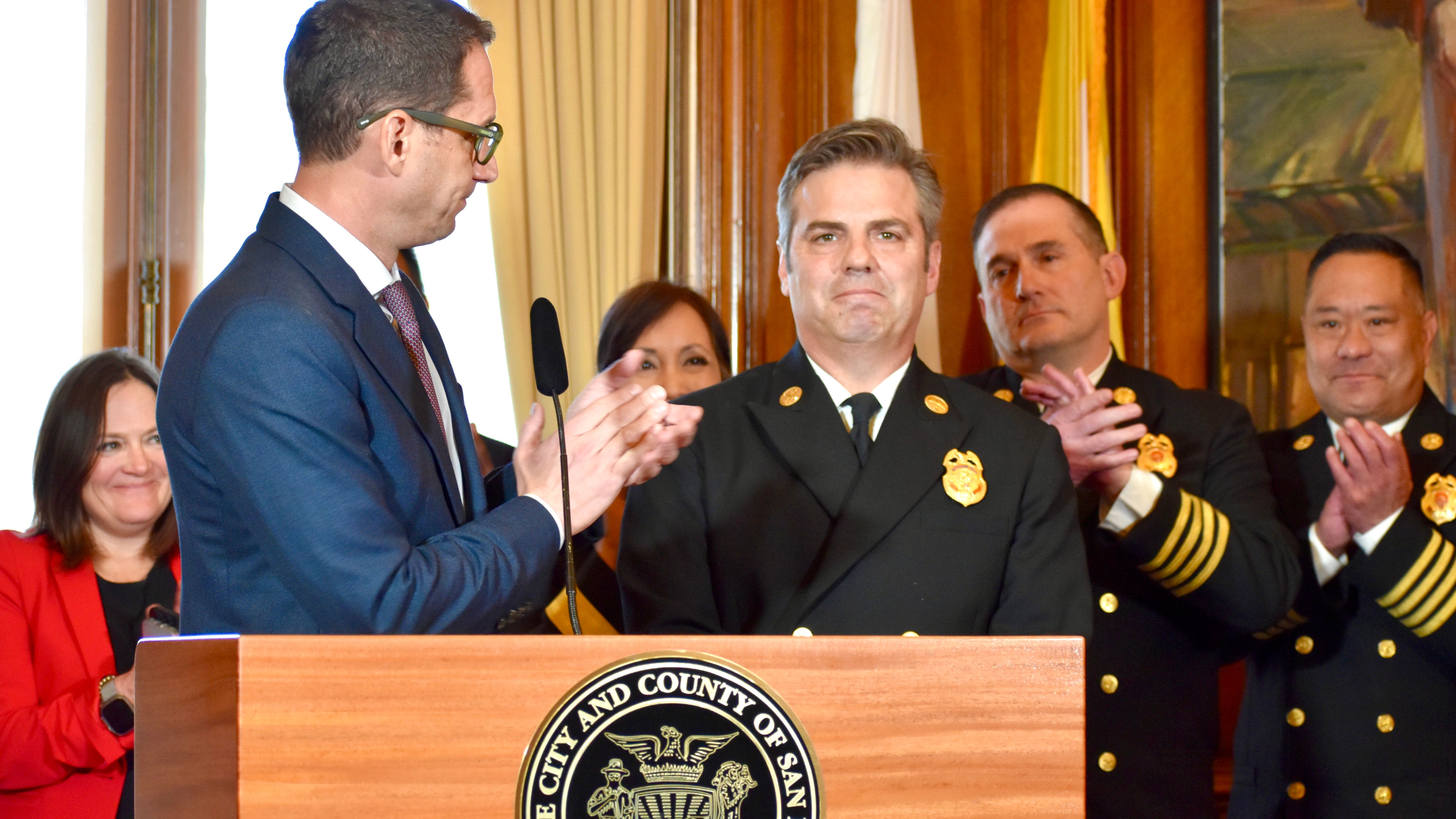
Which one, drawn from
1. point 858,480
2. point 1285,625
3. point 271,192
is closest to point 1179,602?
point 1285,625

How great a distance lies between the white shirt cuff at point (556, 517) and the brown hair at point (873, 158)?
0.88 meters

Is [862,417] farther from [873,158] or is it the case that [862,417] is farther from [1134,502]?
[1134,502]

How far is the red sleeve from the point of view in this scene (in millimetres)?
2535

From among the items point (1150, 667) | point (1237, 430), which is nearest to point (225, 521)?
point (1150, 667)

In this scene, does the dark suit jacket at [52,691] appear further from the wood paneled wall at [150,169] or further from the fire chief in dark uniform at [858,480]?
the fire chief in dark uniform at [858,480]

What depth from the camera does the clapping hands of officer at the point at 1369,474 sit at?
260cm

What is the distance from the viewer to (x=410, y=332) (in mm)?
1776

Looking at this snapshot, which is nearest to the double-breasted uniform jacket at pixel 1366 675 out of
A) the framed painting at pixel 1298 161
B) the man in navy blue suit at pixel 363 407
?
the framed painting at pixel 1298 161

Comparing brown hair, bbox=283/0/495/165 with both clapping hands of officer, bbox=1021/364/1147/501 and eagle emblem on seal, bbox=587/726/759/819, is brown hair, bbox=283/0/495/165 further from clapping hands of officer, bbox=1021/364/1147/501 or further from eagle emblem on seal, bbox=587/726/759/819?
clapping hands of officer, bbox=1021/364/1147/501

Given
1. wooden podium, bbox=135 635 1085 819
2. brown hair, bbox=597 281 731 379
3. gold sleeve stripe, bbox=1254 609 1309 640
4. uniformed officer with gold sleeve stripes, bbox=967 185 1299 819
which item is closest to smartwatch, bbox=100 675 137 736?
brown hair, bbox=597 281 731 379

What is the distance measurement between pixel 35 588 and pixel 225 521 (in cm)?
150

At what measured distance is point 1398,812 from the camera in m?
2.61

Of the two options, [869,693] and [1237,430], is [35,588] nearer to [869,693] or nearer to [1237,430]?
[869,693]

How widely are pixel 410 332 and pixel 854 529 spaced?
2.37ft
